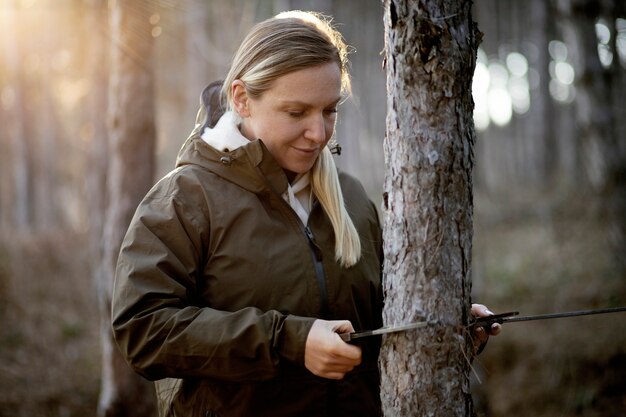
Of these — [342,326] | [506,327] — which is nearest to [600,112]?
[506,327]

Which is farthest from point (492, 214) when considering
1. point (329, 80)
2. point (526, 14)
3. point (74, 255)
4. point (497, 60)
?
point (497, 60)

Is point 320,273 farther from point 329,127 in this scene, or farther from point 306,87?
point 306,87

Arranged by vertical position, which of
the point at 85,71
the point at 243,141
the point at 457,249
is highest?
the point at 85,71

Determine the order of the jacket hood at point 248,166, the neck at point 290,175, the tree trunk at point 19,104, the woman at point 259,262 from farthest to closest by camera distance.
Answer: the tree trunk at point 19,104 < the neck at point 290,175 < the jacket hood at point 248,166 < the woman at point 259,262

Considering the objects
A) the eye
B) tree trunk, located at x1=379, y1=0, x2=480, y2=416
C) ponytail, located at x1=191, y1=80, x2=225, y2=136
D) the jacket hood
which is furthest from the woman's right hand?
ponytail, located at x1=191, y1=80, x2=225, y2=136

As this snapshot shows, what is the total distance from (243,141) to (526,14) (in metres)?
32.5

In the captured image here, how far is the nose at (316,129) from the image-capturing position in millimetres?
2377

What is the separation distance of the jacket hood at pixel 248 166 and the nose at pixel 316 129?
181mm

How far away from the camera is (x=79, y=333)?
364 inches

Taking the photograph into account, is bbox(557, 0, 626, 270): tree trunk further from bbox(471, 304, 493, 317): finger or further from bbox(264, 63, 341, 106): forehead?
bbox(264, 63, 341, 106): forehead

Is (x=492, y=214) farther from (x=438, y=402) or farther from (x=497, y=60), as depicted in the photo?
(x=497, y=60)

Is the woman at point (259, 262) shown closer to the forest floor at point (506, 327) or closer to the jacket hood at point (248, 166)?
the jacket hood at point (248, 166)

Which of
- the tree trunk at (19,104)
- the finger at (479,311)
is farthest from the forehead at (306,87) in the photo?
the tree trunk at (19,104)

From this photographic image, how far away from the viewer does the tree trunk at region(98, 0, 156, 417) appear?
17.4 ft
